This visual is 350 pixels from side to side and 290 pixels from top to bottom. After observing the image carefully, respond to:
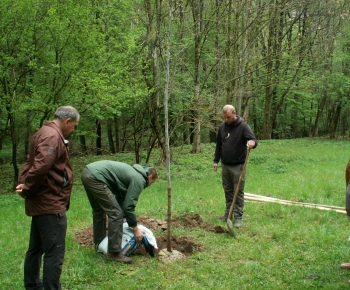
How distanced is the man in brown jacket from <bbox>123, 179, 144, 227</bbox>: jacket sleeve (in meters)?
1.03

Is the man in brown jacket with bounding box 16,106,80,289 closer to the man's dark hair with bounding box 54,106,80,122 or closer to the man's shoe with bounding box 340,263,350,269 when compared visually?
the man's dark hair with bounding box 54,106,80,122

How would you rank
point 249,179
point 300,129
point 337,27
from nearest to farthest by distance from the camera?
point 249,179 → point 337,27 → point 300,129

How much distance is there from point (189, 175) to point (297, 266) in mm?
9194

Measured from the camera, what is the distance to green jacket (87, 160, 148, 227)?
4.71 metres

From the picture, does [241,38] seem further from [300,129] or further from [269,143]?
[300,129]

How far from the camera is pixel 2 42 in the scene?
1167cm

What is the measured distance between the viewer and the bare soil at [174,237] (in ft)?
18.1

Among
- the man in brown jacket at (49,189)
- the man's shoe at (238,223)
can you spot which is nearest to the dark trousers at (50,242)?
the man in brown jacket at (49,189)

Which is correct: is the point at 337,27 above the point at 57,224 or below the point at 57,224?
above

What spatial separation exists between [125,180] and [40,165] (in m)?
1.66

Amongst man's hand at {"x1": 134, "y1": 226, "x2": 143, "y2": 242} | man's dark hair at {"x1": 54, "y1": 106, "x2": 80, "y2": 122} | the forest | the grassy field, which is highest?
the forest

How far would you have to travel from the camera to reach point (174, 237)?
5898mm

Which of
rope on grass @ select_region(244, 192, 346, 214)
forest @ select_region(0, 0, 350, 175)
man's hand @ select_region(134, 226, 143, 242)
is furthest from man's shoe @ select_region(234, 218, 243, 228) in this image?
forest @ select_region(0, 0, 350, 175)

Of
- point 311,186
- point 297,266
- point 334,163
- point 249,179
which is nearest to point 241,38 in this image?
point 334,163
